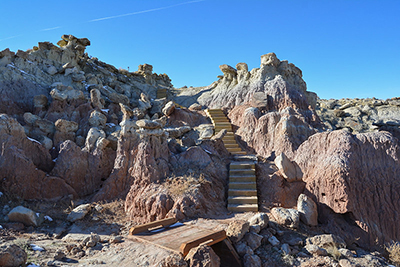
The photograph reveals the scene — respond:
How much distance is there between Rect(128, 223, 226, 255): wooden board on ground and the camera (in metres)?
5.24

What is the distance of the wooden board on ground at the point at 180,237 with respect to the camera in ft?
17.2

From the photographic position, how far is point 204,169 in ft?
29.3

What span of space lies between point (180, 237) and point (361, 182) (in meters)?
5.46

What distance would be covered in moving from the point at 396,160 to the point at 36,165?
11287 millimetres

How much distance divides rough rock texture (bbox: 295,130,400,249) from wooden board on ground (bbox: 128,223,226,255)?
3.75m

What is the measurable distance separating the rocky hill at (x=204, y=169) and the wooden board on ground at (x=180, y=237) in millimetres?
461

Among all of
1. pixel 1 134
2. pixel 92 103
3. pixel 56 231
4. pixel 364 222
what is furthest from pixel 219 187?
pixel 92 103

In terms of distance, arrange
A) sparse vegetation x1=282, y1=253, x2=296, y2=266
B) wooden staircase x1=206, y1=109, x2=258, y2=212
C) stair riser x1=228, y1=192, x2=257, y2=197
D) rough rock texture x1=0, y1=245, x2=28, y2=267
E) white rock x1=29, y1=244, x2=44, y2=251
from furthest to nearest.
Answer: stair riser x1=228, y1=192, x2=257, y2=197, wooden staircase x1=206, y1=109, x2=258, y2=212, white rock x1=29, y1=244, x2=44, y2=251, sparse vegetation x1=282, y1=253, x2=296, y2=266, rough rock texture x1=0, y1=245, x2=28, y2=267

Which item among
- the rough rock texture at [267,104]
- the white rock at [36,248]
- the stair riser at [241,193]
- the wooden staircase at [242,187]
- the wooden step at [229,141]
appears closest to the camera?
the white rock at [36,248]

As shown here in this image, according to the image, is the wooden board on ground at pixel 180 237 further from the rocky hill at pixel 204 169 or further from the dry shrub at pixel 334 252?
the dry shrub at pixel 334 252

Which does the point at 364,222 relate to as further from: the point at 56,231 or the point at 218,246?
the point at 56,231

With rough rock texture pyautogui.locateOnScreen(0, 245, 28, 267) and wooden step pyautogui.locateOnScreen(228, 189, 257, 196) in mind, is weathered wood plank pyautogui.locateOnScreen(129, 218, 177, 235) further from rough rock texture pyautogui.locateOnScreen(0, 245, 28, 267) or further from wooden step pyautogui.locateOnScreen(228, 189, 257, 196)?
wooden step pyautogui.locateOnScreen(228, 189, 257, 196)

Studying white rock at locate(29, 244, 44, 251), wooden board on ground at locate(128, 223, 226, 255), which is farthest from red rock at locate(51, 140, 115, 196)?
wooden board on ground at locate(128, 223, 226, 255)

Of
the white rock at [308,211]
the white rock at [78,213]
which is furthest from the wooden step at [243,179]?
the white rock at [78,213]
